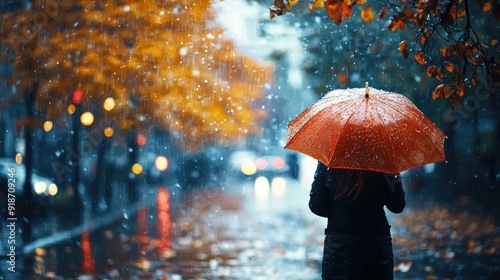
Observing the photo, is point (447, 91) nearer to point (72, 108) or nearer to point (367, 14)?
point (367, 14)

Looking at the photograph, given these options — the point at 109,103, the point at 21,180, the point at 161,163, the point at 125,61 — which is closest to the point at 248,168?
the point at 161,163

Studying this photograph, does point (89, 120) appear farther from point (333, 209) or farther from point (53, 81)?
point (333, 209)

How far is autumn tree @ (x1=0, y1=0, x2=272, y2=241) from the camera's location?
15609mm

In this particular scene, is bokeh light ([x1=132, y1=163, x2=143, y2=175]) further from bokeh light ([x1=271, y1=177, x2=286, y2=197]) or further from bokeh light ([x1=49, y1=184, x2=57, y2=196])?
bokeh light ([x1=49, y1=184, x2=57, y2=196])

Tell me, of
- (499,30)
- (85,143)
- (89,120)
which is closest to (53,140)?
(85,143)

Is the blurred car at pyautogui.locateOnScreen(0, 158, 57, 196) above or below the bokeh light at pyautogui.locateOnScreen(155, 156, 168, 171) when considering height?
below

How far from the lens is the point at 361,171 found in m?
4.41

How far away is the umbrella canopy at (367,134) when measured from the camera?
436 centimetres

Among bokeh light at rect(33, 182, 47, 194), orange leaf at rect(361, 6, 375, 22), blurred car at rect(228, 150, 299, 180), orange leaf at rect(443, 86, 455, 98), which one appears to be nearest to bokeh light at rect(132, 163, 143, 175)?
bokeh light at rect(33, 182, 47, 194)

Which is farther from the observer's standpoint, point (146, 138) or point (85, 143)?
point (146, 138)

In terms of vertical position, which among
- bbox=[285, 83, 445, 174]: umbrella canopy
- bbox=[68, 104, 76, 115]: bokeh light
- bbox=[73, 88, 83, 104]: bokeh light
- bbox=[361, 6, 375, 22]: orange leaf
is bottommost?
bbox=[285, 83, 445, 174]: umbrella canopy

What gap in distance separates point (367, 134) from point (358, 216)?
1.81 feet

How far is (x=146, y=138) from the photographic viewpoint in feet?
132

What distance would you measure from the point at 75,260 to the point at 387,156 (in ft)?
26.7
